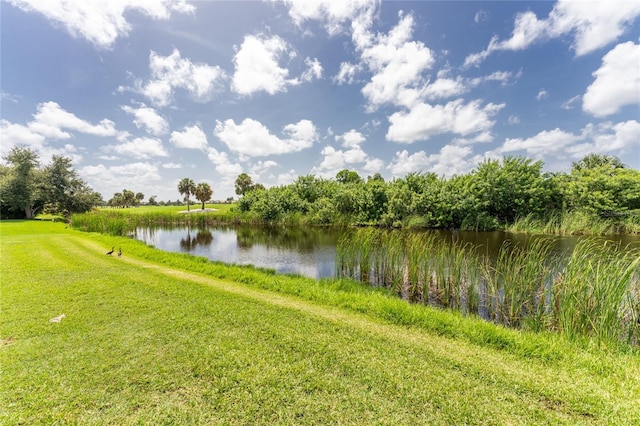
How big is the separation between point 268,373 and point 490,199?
28123 mm

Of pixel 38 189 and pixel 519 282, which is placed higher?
pixel 38 189

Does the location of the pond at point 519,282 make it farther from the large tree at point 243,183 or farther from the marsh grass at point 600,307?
the large tree at point 243,183

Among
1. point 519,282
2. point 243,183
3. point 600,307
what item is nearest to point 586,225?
point 519,282

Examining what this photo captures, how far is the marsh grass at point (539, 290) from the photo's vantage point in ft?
15.9

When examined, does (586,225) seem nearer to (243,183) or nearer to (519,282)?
(519,282)

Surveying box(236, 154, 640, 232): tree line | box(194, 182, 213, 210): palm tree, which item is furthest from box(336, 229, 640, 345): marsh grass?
box(194, 182, 213, 210): palm tree

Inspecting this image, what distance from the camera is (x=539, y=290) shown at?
6629 mm

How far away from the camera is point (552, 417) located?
109 inches

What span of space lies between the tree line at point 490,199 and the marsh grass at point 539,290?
18746mm

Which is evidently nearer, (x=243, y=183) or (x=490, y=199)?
(x=490, y=199)

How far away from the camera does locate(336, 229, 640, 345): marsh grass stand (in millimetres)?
4859

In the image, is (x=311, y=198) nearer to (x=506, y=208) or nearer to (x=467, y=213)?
(x=467, y=213)

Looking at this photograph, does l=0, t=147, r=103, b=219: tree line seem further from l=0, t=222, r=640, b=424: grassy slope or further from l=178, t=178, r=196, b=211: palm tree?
l=0, t=222, r=640, b=424: grassy slope

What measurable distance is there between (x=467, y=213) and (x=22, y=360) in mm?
29259
